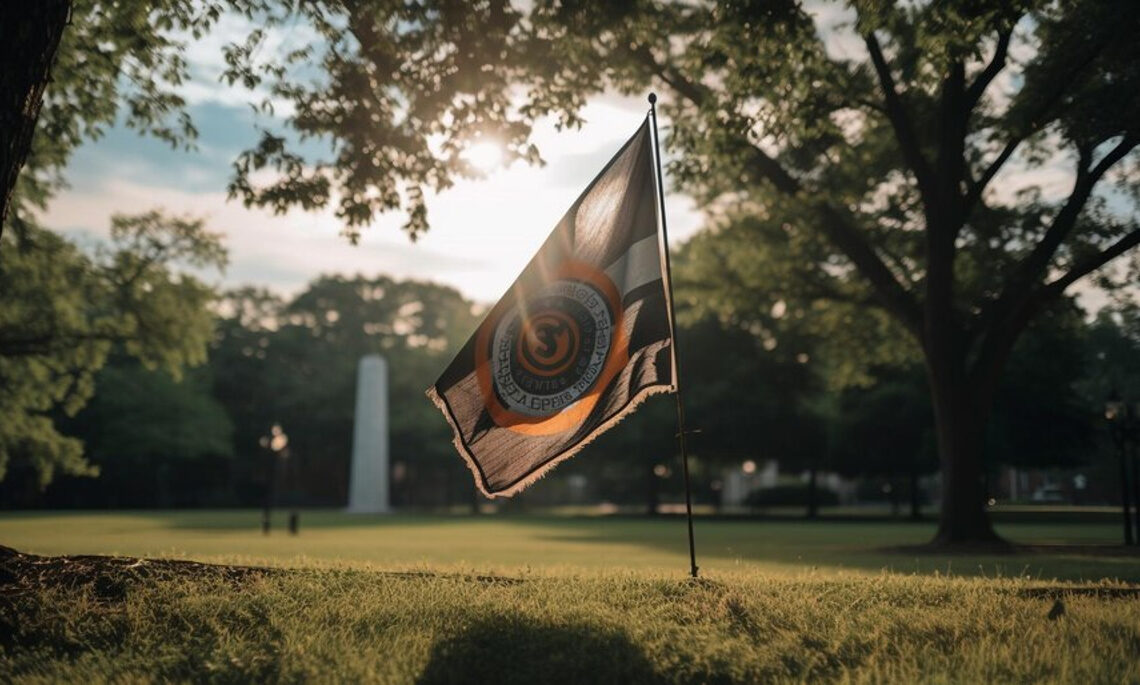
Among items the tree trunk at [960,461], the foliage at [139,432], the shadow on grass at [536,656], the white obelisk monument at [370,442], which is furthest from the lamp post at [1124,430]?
the foliage at [139,432]

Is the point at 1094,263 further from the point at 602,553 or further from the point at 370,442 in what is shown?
the point at 370,442

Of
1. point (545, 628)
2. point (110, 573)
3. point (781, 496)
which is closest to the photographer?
point (545, 628)

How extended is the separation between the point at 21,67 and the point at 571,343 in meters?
4.77

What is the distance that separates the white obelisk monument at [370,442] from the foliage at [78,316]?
23.8 meters

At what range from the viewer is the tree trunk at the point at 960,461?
811 inches

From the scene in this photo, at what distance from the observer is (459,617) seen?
7520 mm

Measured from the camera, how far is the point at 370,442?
5722 cm

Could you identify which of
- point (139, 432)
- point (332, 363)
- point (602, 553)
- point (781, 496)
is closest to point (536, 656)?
point (602, 553)

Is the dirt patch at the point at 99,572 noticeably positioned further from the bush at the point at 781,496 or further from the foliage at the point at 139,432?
the bush at the point at 781,496

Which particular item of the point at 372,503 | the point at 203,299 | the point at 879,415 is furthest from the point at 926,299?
the point at 372,503

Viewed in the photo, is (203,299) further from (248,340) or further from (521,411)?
(248,340)

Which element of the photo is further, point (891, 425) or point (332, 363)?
point (332, 363)

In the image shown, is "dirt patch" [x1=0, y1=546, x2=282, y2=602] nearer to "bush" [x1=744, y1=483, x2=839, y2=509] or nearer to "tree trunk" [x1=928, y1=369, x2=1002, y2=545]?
"tree trunk" [x1=928, y1=369, x2=1002, y2=545]

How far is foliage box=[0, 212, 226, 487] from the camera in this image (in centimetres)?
2911
